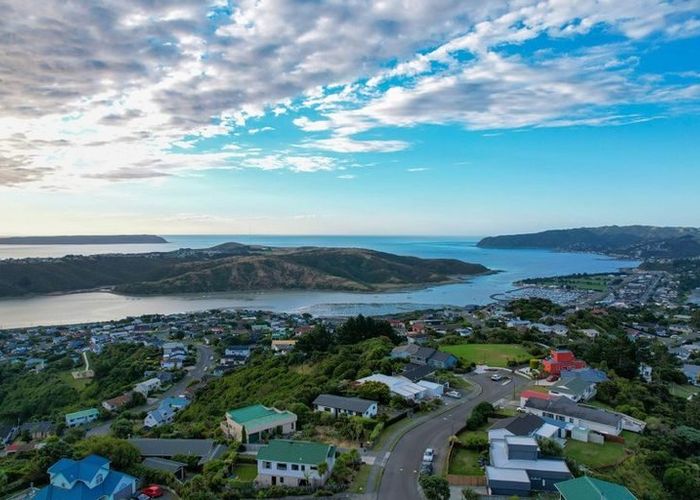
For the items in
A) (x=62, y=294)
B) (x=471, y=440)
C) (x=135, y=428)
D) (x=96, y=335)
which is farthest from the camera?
(x=62, y=294)

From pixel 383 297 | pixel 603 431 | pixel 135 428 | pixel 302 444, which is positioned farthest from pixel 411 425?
→ pixel 383 297

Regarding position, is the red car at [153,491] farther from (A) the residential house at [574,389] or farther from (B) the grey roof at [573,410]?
(A) the residential house at [574,389]

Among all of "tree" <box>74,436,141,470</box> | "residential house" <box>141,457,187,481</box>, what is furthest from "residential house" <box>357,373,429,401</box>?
"tree" <box>74,436,141,470</box>

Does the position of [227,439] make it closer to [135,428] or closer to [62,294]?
[135,428]

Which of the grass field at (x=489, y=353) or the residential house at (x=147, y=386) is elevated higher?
the grass field at (x=489, y=353)

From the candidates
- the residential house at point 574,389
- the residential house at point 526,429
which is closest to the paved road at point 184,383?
the residential house at point 526,429

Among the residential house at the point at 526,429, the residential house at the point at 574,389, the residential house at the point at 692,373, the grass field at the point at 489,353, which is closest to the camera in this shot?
the residential house at the point at 526,429
